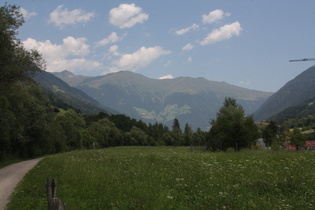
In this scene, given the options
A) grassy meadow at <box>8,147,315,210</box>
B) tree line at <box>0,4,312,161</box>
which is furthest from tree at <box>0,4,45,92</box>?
grassy meadow at <box>8,147,315,210</box>

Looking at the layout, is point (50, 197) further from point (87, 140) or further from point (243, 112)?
point (87, 140)

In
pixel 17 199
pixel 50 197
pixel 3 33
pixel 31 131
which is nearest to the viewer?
pixel 50 197

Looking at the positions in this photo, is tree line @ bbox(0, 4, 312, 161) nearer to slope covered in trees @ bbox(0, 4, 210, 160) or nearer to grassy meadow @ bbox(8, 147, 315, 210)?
slope covered in trees @ bbox(0, 4, 210, 160)

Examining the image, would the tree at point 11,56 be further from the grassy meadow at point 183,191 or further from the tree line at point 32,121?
the grassy meadow at point 183,191

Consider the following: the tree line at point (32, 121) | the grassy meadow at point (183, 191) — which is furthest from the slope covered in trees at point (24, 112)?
the grassy meadow at point (183, 191)

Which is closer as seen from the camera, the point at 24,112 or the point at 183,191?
the point at 183,191

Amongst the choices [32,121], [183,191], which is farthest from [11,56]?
[32,121]

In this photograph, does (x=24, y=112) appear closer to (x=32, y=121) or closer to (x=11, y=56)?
(x=32, y=121)

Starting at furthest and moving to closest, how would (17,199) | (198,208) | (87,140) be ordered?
(87,140)
(17,199)
(198,208)

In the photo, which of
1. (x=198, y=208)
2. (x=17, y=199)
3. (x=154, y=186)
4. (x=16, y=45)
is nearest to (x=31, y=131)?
(x=16, y=45)

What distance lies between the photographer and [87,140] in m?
105

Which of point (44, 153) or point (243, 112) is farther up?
point (243, 112)

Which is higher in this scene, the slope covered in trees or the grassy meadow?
the slope covered in trees

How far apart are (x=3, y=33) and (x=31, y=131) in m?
35.8
